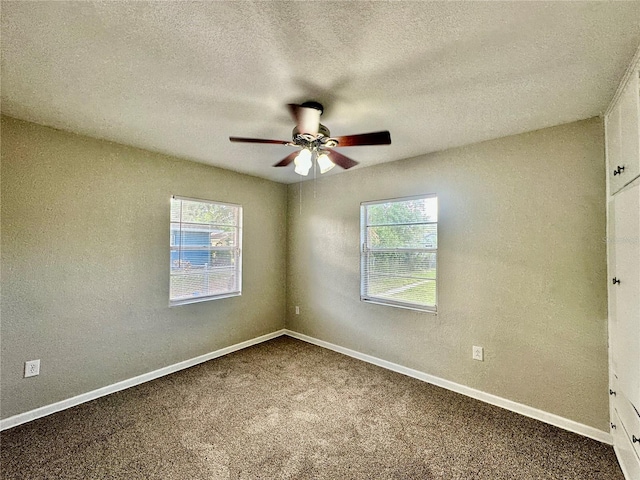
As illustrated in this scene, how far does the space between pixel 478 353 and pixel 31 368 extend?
3784mm

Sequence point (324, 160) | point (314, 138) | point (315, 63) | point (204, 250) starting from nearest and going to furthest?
point (315, 63)
point (314, 138)
point (324, 160)
point (204, 250)

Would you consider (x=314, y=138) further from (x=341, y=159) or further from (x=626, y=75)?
(x=626, y=75)

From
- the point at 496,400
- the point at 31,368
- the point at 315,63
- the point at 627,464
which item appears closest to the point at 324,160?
the point at 315,63

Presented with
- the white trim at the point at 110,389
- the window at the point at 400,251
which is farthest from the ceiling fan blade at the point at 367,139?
the white trim at the point at 110,389

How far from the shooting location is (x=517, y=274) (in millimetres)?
2402

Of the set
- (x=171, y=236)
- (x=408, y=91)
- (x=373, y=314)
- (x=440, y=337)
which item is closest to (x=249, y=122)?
(x=408, y=91)

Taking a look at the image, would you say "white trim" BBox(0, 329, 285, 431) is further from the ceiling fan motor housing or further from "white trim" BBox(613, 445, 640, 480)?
"white trim" BBox(613, 445, 640, 480)

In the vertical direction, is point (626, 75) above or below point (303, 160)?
above

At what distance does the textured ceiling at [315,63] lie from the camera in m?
1.20

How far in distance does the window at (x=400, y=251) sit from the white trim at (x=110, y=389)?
1.90 metres

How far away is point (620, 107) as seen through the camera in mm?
1740

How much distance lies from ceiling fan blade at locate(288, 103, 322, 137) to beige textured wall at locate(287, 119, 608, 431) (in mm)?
1278

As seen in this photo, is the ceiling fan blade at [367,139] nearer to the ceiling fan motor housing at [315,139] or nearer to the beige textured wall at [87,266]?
the ceiling fan motor housing at [315,139]

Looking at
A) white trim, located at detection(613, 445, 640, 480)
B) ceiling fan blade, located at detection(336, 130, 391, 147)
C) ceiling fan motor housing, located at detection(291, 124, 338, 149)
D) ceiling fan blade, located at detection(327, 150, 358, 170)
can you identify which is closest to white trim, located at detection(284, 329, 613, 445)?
white trim, located at detection(613, 445, 640, 480)
